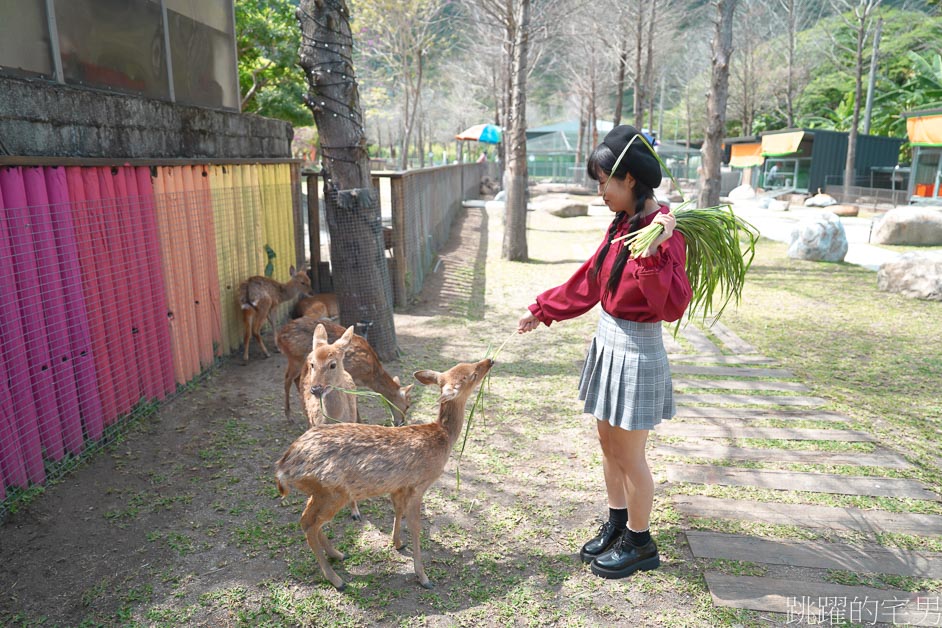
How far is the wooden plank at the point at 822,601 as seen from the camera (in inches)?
123

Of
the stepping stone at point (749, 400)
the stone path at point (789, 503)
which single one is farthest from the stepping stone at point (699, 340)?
the stepping stone at point (749, 400)

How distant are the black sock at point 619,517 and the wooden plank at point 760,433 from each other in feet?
5.76

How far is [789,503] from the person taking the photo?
4152 millimetres

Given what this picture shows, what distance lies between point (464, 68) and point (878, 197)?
3037cm

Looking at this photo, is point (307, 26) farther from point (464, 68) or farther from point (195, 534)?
point (464, 68)

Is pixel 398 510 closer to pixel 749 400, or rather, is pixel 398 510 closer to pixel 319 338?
pixel 319 338

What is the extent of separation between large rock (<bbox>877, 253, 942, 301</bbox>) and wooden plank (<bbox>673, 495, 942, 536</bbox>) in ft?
23.9

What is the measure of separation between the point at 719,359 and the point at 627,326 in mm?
4457

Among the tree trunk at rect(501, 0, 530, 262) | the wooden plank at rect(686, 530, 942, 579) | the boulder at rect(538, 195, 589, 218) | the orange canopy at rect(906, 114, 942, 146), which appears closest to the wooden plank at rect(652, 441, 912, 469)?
the wooden plank at rect(686, 530, 942, 579)

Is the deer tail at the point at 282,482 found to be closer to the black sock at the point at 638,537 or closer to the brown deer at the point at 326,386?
the brown deer at the point at 326,386

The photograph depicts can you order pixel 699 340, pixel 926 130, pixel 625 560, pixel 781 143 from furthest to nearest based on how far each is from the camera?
pixel 781 143, pixel 926 130, pixel 699 340, pixel 625 560

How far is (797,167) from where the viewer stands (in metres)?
35.6

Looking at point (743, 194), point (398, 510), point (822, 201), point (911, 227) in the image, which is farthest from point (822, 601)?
point (743, 194)

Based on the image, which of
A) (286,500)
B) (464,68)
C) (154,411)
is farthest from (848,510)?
(464,68)
